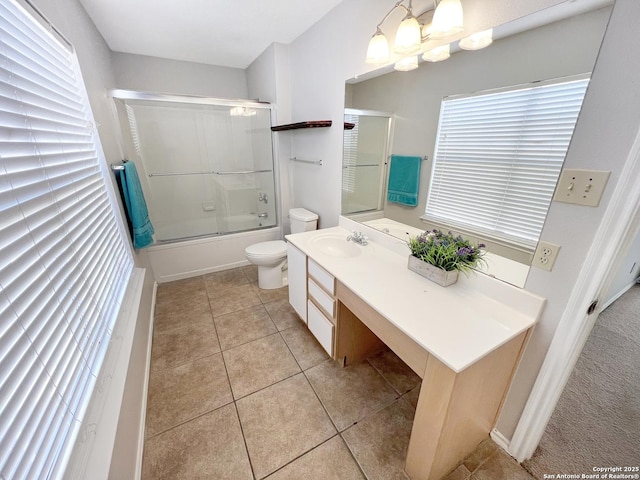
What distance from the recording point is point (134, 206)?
6.34ft

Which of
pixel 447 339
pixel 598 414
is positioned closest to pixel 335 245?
pixel 447 339

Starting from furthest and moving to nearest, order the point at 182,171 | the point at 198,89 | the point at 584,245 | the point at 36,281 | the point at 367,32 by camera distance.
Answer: the point at 198,89, the point at 182,171, the point at 367,32, the point at 584,245, the point at 36,281

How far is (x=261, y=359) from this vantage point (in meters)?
1.81

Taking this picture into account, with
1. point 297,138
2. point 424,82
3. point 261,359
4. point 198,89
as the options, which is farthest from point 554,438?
point 198,89

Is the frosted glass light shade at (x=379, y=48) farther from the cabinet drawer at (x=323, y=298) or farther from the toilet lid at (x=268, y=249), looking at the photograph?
the toilet lid at (x=268, y=249)

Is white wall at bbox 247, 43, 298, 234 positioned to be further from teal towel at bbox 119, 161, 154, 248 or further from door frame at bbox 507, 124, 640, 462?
door frame at bbox 507, 124, 640, 462

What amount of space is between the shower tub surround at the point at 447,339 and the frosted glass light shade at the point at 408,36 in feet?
3.79

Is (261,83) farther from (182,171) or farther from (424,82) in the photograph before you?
(424,82)

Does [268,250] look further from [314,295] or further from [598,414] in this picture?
[598,414]

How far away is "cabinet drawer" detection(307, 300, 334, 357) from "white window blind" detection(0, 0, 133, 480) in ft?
3.64

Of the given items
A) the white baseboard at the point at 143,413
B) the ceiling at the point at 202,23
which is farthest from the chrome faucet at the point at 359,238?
the white baseboard at the point at 143,413

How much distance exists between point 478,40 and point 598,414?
2.09m

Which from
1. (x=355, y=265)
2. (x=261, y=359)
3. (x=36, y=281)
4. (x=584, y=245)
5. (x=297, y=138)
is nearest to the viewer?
(x=36, y=281)

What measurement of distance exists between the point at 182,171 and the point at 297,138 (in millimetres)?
1402
